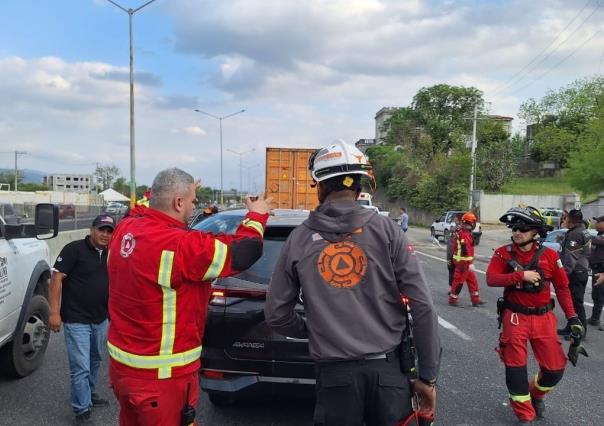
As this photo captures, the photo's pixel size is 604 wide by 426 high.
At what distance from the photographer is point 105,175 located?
95625 mm

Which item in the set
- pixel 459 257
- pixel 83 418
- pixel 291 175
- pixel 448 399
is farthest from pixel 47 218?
pixel 291 175

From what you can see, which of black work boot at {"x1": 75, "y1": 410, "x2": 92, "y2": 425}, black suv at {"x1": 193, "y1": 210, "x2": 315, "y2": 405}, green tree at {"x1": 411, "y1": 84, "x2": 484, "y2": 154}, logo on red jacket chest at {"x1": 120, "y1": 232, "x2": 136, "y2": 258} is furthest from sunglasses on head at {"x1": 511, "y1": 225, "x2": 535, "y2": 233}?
green tree at {"x1": 411, "y1": 84, "x2": 484, "y2": 154}

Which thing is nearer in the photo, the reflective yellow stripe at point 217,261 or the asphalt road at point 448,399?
the reflective yellow stripe at point 217,261

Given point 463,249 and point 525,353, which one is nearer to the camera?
point 525,353

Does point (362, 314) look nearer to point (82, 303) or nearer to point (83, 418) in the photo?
point (82, 303)

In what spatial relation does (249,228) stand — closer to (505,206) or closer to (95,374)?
(95,374)

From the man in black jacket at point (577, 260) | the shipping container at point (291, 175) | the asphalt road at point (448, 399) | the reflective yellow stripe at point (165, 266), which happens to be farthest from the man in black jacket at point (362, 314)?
the shipping container at point (291, 175)

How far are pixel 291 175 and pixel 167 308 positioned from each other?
1613 cm

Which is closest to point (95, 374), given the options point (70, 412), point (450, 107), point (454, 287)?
point (70, 412)

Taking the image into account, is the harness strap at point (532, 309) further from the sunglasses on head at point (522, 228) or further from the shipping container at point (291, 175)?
the shipping container at point (291, 175)

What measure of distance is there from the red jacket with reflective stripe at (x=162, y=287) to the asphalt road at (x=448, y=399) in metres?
1.58

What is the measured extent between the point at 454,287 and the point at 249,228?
820 cm

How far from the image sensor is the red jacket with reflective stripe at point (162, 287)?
2.52 m

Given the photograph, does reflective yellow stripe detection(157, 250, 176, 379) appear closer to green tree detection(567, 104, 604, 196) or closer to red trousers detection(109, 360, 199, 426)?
red trousers detection(109, 360, 199, 426)
